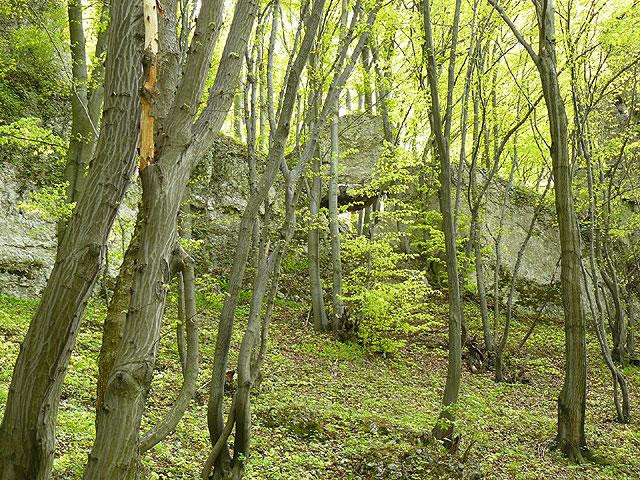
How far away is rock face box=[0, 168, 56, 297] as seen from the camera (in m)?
8.51

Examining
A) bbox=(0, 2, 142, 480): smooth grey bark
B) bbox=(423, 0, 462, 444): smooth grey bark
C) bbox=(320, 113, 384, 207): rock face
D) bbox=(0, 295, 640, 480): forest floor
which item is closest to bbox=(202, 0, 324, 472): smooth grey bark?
bbox=(0, 295, 640, 480): forest floor

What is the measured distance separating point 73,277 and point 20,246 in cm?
815

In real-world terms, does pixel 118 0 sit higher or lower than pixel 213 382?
higher

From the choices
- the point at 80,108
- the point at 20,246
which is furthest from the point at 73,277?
the point at 20,246

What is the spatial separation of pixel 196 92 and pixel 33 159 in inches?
387

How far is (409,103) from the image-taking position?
12.4m

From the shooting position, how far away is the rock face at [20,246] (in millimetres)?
8508

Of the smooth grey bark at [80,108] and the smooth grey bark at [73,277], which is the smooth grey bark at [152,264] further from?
the smooth grey bark at [80,108]

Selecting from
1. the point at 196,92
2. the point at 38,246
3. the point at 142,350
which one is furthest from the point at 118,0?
the point at 38,246

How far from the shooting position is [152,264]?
5.54 ft

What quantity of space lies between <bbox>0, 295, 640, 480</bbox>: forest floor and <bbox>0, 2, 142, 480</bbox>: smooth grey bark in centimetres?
139

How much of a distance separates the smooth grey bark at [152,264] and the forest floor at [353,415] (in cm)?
210

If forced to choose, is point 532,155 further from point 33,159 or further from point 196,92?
point 196,92

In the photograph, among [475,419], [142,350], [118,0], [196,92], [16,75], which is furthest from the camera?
[16,75]
